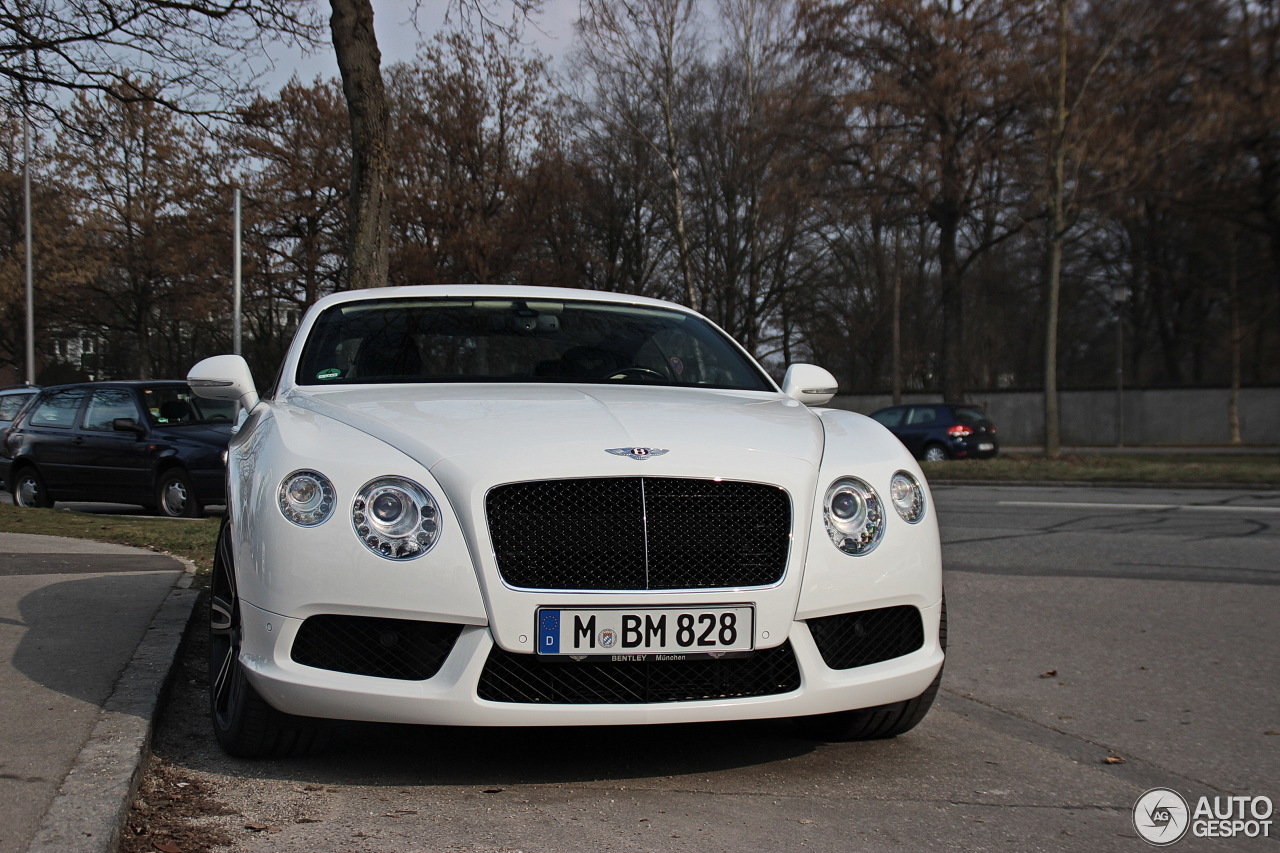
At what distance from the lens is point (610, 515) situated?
342 centimetres

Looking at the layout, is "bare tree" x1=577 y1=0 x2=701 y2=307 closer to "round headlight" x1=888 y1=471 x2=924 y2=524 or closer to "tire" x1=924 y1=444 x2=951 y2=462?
"tire" x1=924 y1=444 x2=951 y2=462

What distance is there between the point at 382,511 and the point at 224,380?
1.88 m

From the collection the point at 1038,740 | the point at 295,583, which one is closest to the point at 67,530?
the point at 295,583

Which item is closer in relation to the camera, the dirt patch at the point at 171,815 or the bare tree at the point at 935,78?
the dirt patch at the point at 171,815

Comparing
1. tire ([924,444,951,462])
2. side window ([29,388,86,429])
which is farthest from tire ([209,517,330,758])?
tire ([924,444,951,462])

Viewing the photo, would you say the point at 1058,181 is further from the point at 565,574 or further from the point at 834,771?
the point at 565,574

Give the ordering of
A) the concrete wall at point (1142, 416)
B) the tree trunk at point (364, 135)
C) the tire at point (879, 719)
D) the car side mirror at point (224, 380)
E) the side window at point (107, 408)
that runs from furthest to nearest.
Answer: the concrete wall at point (1142, 416), the side window at point (107, 408), the tree trunk at point (364, 135), the car side mirror at point (224, 380), the tire at point (879, 719)

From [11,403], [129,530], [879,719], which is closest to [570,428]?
[879,719]

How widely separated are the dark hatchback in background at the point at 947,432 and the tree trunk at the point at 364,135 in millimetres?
18308

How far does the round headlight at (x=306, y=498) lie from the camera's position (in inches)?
133

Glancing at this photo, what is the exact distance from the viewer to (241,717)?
11.8 feet

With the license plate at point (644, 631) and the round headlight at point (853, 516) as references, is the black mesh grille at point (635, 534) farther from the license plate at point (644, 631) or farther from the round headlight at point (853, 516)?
the round headlight at point (853, 516)

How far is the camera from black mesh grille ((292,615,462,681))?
3.37 meters

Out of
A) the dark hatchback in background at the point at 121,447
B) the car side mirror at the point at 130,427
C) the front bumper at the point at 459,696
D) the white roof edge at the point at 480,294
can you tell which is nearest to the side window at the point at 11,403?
the dark hatchback in background at the point at 121,447
